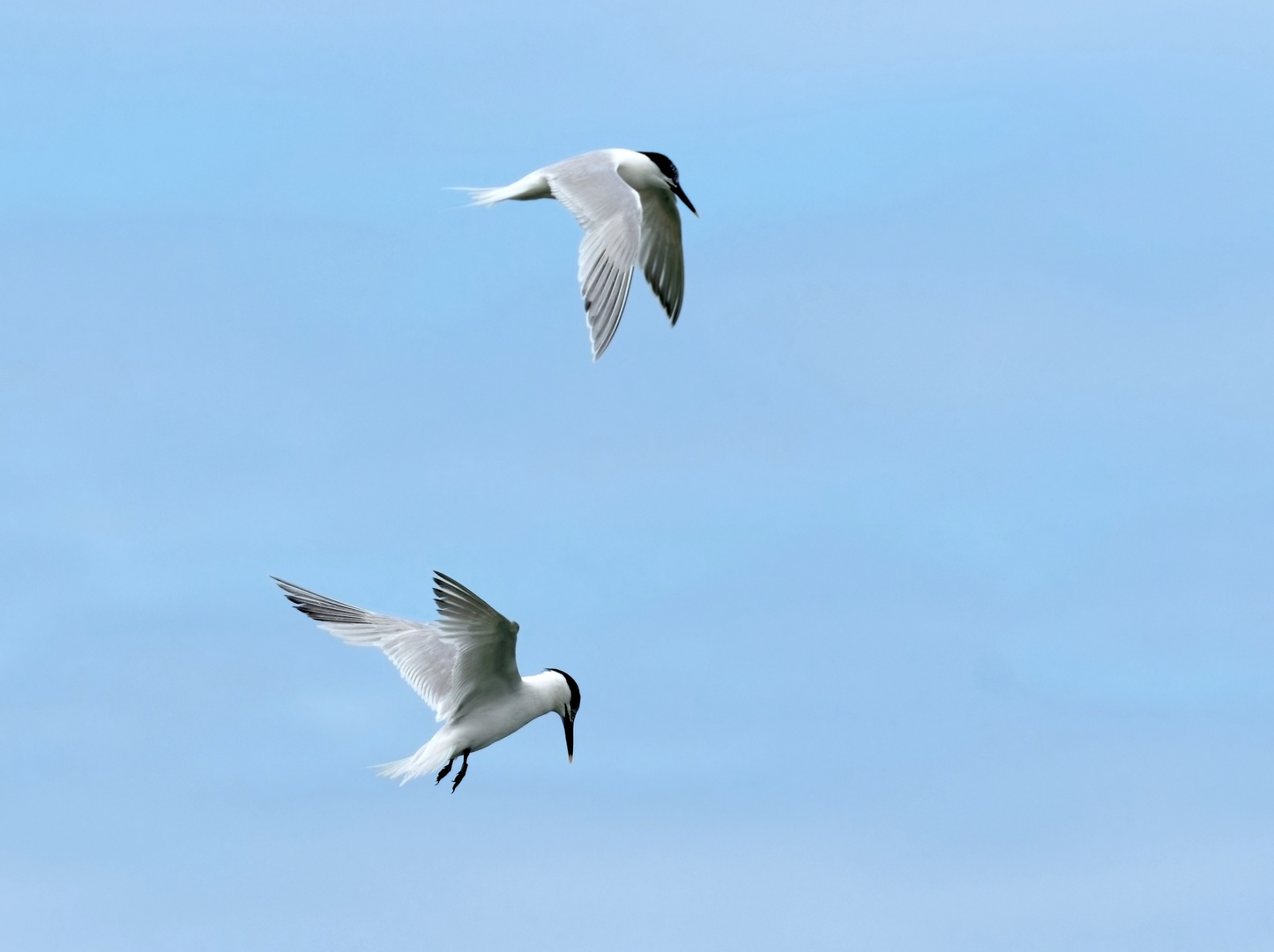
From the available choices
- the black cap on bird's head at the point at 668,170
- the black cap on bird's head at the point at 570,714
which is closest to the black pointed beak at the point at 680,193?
the black cap on bird's head at the point at 668,170

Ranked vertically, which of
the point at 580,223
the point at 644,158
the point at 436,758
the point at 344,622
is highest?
the point at 644,158

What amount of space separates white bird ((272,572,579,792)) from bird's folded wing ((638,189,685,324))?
10.6 feet

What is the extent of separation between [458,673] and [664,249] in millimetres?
4040

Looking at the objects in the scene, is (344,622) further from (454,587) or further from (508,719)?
(454,587)

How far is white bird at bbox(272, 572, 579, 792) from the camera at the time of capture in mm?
15352

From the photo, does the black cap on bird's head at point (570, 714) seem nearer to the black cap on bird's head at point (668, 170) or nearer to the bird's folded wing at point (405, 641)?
the bird's folded wing at point (405, 641)

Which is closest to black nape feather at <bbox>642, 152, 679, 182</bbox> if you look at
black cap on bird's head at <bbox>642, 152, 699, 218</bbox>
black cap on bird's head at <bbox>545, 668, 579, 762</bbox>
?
black cap on bird's head at <bbox>642, 152, 699, 218</bbox>

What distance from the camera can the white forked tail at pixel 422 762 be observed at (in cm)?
1603

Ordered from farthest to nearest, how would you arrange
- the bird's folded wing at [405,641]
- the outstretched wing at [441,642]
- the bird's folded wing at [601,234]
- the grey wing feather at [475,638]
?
1. the bird's folded wing at [405,641]
2. the bird's folded wing at [601,234]
3. the outstretched wing at [441,642]
4. the grey wing feather at [475,638]

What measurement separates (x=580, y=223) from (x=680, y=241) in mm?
1675

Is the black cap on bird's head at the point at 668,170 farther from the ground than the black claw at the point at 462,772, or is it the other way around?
the black cap on bird's head at the point at 668,170

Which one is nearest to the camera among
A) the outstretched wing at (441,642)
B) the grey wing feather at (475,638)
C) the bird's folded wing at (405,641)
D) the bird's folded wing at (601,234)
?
the grey wing feather at (475,638)

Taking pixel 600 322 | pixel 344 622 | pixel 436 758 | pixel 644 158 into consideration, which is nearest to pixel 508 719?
pixel 436 758

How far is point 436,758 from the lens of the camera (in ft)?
53.2
